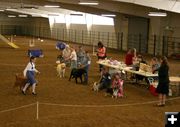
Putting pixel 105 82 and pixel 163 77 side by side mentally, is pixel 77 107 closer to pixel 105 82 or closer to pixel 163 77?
pixel 163 77

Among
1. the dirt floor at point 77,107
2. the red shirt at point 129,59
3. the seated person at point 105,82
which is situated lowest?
the dirt floor at point 77,107

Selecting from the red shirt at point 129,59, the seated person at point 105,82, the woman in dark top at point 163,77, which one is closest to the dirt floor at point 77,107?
the seated person at point 105,82

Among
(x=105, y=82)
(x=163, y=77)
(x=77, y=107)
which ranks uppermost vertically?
(x=163, y=77)

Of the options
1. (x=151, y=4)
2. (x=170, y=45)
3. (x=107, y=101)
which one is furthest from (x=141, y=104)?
(x=170, y=45)

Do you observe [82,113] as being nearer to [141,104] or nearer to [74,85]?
[141,104]

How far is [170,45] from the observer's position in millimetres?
33312

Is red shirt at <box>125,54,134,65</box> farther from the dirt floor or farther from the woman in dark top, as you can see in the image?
the woman in dark top

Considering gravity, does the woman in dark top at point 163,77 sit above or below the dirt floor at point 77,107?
above

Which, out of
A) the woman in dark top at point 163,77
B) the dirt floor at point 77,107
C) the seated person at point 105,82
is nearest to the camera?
the dirt floor at point 77,107

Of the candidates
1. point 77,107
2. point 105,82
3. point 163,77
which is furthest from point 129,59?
point 77,107

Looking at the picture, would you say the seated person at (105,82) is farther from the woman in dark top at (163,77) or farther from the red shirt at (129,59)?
the red shirt at (129,59)

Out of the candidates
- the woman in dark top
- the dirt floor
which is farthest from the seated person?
the woman in dark top

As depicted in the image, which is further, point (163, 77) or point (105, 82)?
point (105, 82)

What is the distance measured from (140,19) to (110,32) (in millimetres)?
6904
